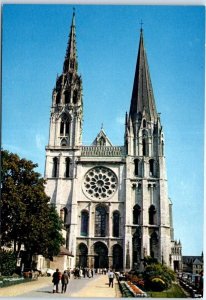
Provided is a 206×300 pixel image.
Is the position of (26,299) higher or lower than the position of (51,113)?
lower

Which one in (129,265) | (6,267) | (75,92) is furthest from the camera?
(75,92)

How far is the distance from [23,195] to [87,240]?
60.9 ft

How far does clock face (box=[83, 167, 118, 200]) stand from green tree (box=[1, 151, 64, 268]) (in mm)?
16935

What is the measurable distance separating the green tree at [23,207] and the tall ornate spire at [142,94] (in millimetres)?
23210

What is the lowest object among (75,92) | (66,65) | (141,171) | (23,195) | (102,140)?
(23,195)

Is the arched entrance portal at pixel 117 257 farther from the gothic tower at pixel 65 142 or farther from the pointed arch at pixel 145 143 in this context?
the pointed arch at pixel 145 143

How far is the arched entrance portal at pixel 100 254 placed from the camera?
130ft

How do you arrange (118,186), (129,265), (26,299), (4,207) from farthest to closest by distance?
(118,186) < (129,265) < (4,207) < (26,299)

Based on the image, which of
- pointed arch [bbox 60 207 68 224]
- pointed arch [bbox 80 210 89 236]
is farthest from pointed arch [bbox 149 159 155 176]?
pointed arch [bbox 60 207 68 224]

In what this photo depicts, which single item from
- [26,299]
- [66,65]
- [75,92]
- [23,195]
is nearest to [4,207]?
[23,195]

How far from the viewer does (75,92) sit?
150 feet

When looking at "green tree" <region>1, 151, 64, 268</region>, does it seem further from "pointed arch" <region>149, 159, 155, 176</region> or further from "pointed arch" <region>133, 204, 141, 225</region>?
"pointed arch" <region>149, 159, 155, 176</region>

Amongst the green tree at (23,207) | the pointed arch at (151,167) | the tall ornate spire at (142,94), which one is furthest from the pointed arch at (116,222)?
the green tree at (23,207)

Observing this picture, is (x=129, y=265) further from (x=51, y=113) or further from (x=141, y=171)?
(x=51, y=113)
